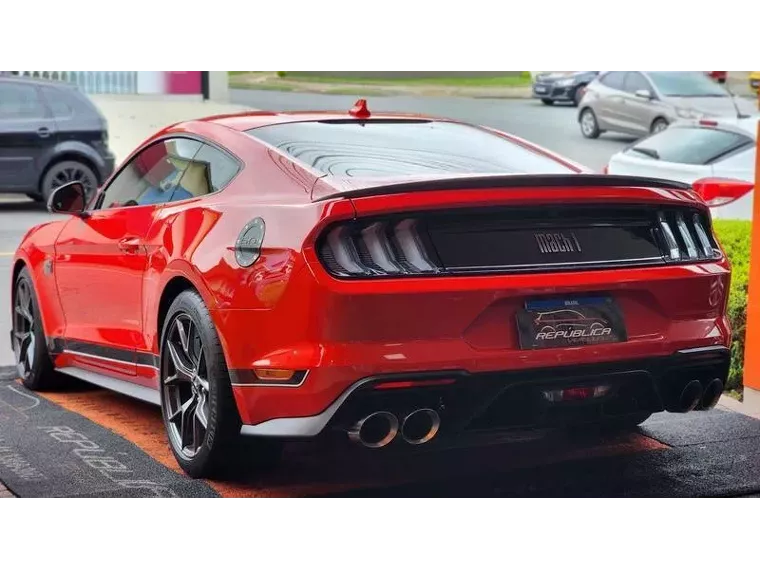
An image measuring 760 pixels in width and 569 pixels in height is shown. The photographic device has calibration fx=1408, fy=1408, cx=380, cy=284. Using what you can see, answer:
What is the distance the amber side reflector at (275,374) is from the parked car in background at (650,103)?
28.6 ft

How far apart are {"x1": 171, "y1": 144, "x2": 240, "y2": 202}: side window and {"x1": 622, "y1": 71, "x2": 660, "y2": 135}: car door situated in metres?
9.07

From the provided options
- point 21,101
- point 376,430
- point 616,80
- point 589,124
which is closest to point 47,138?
point 21,101

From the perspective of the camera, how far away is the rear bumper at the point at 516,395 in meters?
4.69

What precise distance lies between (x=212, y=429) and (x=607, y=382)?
4.69 feet

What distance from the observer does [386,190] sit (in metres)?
4.74

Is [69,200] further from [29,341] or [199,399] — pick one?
[199,399]

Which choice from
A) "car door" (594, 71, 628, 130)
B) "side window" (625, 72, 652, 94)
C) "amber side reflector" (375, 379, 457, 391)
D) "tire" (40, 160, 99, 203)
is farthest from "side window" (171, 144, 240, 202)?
"side window" (625, 72, 652, 94)

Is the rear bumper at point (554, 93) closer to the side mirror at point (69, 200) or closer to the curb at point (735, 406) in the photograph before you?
the curb at point (735, 406)

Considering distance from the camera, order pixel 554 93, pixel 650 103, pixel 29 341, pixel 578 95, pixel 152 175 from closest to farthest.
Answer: pixel 152 175, pixel 29 341, pixel 578 95, pixel 554 93, pixel 650 103

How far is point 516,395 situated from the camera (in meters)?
4.84

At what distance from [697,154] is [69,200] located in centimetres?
629

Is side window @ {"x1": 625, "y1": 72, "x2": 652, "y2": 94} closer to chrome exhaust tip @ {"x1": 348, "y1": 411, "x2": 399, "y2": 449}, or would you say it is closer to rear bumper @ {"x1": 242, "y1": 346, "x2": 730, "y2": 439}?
rear bumper @ {"x1": 242, "y1": 346, "x2": 730, "y2": 439}

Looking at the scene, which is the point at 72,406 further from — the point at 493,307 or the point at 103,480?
the point at 493,307

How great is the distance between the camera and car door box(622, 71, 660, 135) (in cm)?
1442
